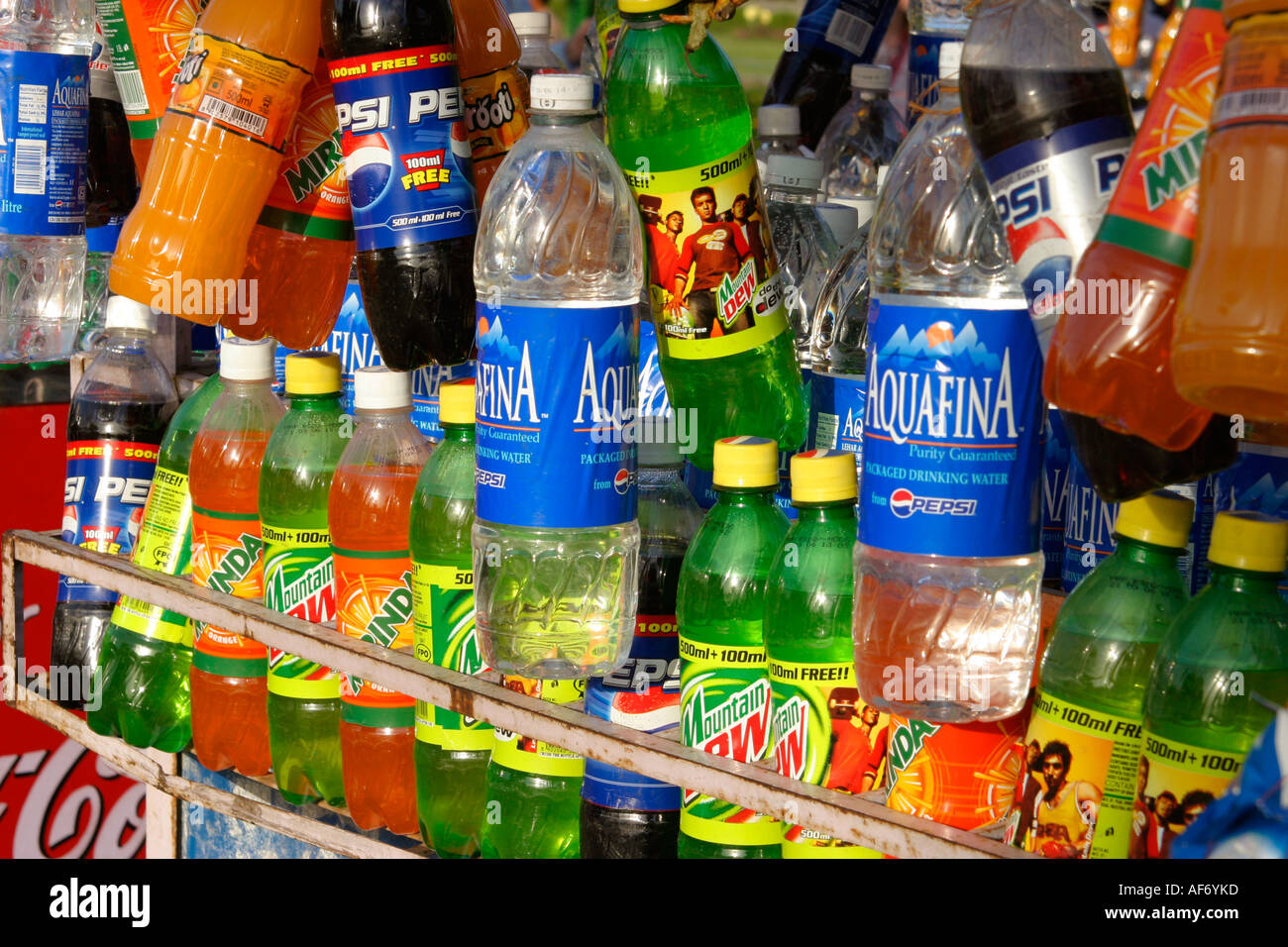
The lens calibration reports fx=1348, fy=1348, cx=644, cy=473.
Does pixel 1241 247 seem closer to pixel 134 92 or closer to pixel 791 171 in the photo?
pixel 791 171

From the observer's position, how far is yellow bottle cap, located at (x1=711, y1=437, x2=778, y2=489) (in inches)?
73.7

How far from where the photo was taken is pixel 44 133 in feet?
8.71

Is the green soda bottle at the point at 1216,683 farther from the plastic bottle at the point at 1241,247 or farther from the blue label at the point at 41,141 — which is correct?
the blue label at the point at 41,141

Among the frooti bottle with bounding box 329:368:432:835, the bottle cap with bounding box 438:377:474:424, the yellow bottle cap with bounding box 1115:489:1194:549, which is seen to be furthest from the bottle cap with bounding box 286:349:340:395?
the yellow bottle cap with bounding box 1115:489:1194:549

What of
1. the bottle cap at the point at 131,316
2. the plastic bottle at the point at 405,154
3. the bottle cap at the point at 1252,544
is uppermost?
the plastic bottle at the point at 405,154

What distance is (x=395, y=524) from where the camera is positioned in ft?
7.56

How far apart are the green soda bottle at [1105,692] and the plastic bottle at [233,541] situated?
A: 1551 mm

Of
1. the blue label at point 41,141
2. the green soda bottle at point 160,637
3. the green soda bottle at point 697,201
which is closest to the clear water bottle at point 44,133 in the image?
the blue label at point 41,141

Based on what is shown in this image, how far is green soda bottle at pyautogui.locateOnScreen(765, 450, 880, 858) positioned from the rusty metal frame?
0.07 m

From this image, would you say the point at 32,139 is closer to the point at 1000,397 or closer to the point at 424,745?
the point at 424,745

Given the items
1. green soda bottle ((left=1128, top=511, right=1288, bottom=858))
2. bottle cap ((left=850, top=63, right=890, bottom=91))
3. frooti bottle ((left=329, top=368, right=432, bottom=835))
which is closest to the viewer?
green soda bottle ((left=1128, top=511, right=1288, bottom=858))

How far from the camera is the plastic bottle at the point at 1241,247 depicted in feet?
3.67

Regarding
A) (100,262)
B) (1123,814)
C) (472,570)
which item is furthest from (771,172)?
(100,262)

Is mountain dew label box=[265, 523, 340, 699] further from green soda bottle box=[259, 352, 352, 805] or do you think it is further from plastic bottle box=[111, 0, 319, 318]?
plastic bottle box=[111, 0, 319, 318]
